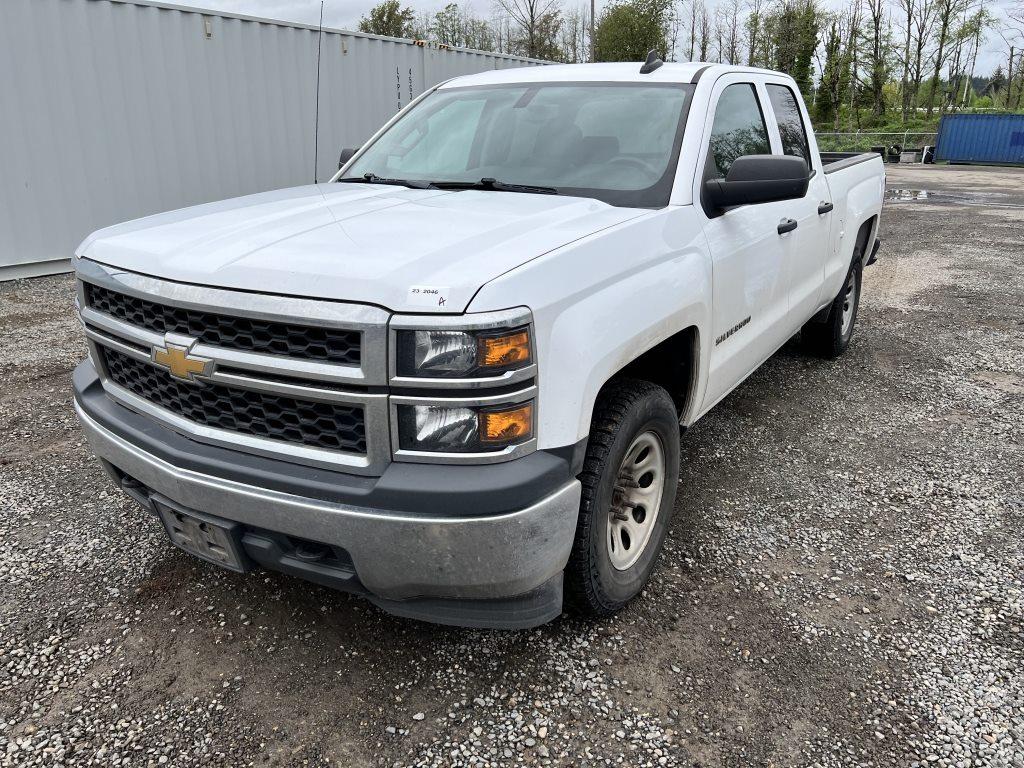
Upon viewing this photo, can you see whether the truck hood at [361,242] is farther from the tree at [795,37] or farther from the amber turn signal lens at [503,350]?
the tree at [795,37]

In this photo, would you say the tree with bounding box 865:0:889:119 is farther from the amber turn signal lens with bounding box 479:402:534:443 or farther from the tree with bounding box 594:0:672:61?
the amber turn signal lens with bounding box 479:402:534:443

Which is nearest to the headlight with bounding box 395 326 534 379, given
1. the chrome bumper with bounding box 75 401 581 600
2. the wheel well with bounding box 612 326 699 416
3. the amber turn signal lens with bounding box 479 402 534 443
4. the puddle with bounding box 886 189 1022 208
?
the amber turn signal lens with bounding box 479 402 534 443

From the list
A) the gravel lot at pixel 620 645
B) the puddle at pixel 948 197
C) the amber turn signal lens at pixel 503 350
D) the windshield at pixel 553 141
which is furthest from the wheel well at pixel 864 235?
the puddle at pixel 948 197

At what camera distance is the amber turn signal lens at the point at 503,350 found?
6.30 feet

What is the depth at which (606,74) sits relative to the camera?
3.56 meters

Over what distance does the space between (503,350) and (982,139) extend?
3347cm

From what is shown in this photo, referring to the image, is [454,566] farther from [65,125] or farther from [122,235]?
[65,125]

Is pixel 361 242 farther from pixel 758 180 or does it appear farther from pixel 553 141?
pixel 758 180

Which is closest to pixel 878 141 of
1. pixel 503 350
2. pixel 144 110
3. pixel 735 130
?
pixel 144 110

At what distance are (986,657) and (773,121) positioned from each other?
2.73 m

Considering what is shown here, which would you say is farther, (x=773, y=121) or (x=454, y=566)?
(x=773, y=121)

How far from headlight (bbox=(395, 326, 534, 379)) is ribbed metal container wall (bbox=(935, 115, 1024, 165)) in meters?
33.3

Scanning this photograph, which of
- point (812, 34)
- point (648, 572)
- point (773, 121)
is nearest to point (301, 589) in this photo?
point (648, 572)

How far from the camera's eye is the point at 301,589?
113 inches
